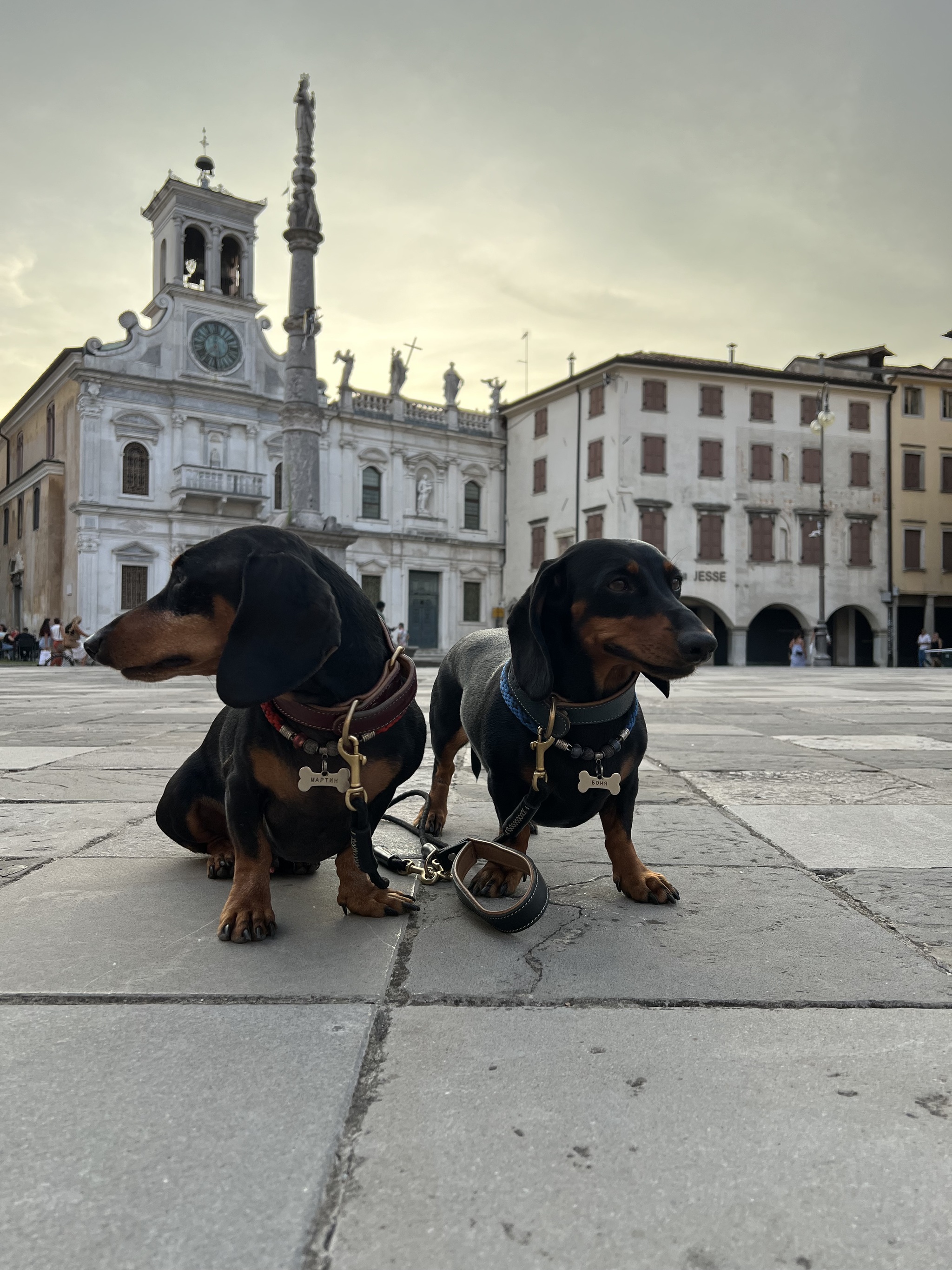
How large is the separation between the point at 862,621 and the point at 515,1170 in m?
37.1

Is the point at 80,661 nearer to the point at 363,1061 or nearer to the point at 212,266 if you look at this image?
the point at 212,266

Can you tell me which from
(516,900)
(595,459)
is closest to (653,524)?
(595,459)

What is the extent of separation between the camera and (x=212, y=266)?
30.8 meters

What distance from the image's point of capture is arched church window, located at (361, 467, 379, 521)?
34.2 m

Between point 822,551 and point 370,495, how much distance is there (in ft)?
54.9

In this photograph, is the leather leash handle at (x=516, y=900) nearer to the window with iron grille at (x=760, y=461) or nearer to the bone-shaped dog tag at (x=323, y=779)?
the bone-shaped dog tag at (x=323, y=779)

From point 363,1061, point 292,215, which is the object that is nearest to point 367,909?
point 363,1061

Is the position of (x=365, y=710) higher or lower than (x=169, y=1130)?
higher

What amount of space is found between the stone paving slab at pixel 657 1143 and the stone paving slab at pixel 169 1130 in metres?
0.08

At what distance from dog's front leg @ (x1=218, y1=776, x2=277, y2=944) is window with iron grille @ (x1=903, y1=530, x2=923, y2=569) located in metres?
36.6

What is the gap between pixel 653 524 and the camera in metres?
32.0

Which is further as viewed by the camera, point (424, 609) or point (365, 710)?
point (424, 609)

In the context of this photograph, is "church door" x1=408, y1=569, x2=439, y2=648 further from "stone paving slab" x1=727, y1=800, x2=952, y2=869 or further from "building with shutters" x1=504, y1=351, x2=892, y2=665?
"stone paving slab" x1=727, y1=800, x2=952, y2=869

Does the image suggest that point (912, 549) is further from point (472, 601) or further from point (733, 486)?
point (472, 601)
